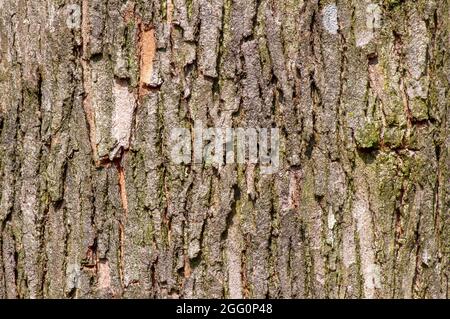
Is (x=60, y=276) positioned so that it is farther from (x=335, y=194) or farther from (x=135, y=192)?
(x=335, y=194)

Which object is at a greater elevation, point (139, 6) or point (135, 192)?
point (139, 6)

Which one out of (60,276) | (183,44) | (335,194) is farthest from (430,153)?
(60,276)

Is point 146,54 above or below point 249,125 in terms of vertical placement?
above

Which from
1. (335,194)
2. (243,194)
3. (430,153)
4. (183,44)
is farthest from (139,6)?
(430,153)

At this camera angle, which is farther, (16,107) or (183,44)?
(16,107)

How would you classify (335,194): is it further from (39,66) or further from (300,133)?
(39,66)
